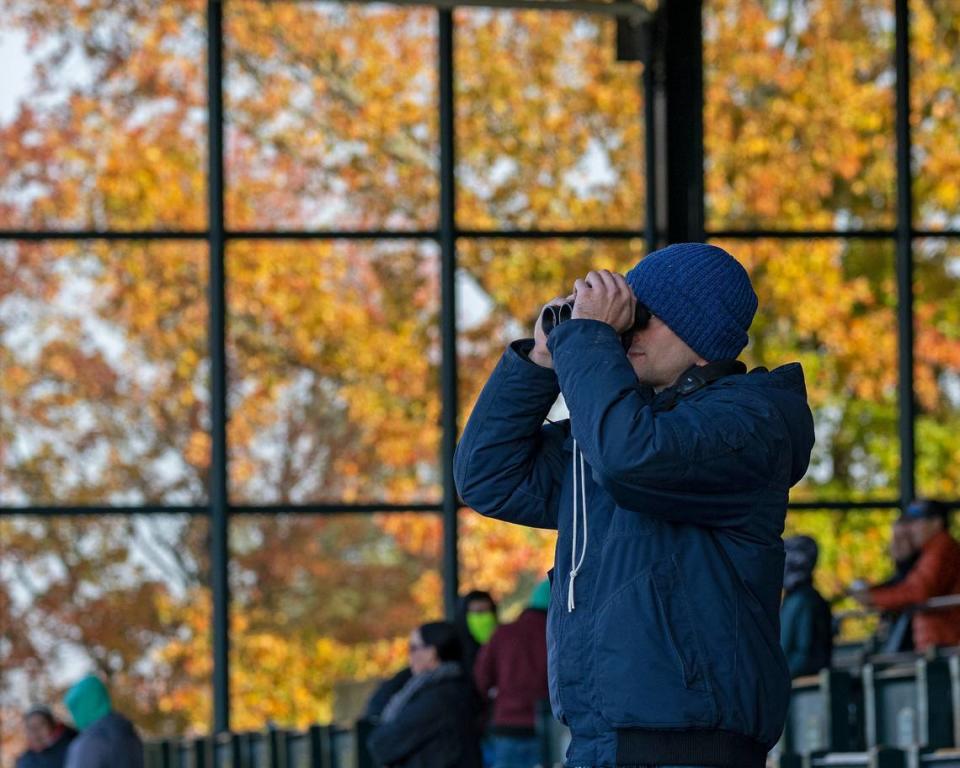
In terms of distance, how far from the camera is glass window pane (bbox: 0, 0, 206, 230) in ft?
61.0

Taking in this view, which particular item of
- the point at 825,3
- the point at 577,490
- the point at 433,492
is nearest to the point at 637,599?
the point at 577,490

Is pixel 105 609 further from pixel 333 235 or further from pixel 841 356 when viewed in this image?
pixel 333 235

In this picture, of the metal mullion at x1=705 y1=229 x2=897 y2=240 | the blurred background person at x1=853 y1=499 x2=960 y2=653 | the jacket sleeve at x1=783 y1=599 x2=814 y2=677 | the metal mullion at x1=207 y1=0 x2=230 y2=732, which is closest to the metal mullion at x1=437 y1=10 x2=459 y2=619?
the metal mullion at x1=207 y1=0 x2=230 y2=732

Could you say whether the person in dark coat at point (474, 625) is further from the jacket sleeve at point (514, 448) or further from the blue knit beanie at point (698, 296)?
the blue knit beanie at point (698, 296)

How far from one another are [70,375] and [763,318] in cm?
610

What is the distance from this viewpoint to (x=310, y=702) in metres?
17.7

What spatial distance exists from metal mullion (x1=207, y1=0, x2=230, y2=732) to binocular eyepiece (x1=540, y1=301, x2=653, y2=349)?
10532mm

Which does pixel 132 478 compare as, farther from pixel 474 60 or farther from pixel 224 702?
pixel 224 702

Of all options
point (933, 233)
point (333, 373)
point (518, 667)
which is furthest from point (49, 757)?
point (333, 373)

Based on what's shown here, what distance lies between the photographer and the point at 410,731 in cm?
758

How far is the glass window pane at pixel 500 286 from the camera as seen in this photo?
16.4m

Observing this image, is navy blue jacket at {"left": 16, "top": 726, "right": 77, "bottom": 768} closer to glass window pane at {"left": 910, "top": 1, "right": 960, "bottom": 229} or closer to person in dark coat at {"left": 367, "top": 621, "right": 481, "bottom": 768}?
person in dark coat at {"left": 367, "top": 621, "right": 481, "bottom": 768}

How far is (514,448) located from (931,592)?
609 cm

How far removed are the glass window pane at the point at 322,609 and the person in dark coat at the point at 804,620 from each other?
30.2ft
